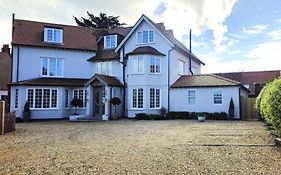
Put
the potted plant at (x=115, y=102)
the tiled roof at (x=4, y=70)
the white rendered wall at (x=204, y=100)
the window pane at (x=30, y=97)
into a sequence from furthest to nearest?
1. the tiled roof at (x=4, y=70)
2. the window pane at (x=30, y=97)
3. the potted plant at (x=115, y=102)
4. the white rendered wall at (x=204, y=100)

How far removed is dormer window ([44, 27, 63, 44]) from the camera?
1219 inches

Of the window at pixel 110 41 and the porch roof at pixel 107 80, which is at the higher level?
the window at pixel 110 41

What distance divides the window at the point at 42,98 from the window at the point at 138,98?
24.7 ft

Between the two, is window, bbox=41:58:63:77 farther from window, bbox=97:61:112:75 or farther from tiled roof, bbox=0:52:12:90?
tiled roof, bbox=0:52:12:90

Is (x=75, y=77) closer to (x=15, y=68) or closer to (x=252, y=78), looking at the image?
(x=15, y=68)

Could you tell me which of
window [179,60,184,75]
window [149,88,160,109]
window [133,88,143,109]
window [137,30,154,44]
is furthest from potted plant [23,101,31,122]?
window [179,60,184,75]

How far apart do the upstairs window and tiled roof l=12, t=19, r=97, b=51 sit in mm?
6983

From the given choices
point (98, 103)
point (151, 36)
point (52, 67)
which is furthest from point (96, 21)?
point (98, 103)

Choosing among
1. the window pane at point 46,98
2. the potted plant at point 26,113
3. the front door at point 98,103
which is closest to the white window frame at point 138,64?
the front door at point 98,103

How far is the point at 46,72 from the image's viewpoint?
30438 millimetres

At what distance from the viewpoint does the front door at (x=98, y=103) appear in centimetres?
2948

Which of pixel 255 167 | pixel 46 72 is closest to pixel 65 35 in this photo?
pixel 46 72

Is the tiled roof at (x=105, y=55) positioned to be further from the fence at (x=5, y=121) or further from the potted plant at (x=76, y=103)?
the fence at (x=5, y=121)

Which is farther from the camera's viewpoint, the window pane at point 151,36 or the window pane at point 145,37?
the window pane at point 145,37
